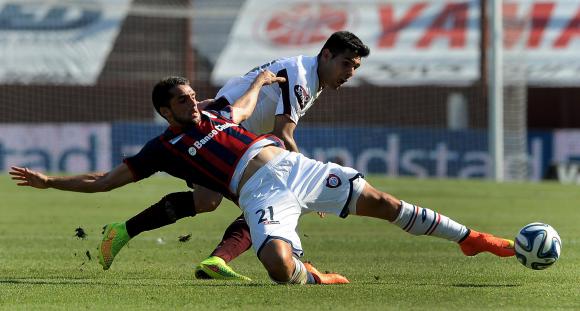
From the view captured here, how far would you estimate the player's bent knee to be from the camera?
8.07 m

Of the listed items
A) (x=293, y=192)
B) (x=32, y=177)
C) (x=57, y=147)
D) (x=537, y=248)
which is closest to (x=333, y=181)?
(x=293, y=192)

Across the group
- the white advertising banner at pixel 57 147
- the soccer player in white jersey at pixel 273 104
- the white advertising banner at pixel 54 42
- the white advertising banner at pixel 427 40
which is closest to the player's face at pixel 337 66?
the soccer player in white jersey at pixel 273 104

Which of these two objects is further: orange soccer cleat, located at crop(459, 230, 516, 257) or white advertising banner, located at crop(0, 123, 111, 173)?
white advertising banner, located at crop(0, 123, 111, 173)

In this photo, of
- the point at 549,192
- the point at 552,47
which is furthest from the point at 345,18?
the point at 549,192

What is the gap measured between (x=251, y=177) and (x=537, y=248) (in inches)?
81.8

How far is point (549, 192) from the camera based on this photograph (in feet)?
73.3

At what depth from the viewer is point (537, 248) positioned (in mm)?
8500

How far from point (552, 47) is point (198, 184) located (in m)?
28.6

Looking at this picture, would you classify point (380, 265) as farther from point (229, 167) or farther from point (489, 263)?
point (229, 167)

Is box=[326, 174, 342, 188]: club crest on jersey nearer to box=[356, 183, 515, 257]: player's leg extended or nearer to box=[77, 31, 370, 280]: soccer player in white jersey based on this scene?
box=[356, 183, 515, 257]: player's leg extended

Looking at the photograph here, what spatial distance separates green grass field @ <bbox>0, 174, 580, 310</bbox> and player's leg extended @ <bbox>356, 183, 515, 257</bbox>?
10.2 inches

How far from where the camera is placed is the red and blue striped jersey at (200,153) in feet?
27.7

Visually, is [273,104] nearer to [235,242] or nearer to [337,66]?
[337,66]

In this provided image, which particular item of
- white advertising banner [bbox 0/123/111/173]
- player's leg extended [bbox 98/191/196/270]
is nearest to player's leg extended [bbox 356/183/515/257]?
player's leg extended [bbox 98/191/196/270]
